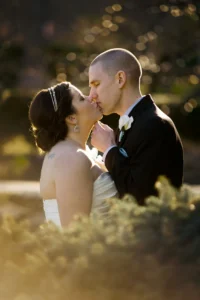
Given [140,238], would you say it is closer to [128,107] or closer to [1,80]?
[128,107]

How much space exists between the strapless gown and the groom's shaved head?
0.71 metres

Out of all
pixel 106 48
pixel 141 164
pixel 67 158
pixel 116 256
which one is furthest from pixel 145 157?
pixel 106 48

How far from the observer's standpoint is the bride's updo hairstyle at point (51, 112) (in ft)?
13.6

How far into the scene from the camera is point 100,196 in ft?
13.2

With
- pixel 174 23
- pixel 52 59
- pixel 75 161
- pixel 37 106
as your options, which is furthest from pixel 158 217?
pixel 52 59

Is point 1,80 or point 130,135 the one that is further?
point 1,80

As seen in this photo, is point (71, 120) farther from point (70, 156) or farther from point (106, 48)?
point (106, 48)

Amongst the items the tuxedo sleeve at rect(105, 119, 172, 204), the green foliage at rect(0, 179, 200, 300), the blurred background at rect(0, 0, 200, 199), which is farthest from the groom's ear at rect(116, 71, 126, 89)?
the blurred background at rect(0, 0, 200, 199)

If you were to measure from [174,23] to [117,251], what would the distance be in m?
12.4

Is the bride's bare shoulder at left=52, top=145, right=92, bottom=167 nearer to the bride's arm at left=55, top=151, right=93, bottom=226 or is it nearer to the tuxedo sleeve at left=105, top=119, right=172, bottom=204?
Result: the bride's arm at left=55, top=151, right=93, bottom=226

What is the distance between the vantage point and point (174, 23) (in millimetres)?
14219

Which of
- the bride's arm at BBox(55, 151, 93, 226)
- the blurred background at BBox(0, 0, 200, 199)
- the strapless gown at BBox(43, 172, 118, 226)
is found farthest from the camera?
the blurred background at BBox(0, 0, 200, 199)

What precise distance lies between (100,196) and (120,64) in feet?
3.07

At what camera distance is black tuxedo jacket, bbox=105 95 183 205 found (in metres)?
4.05
